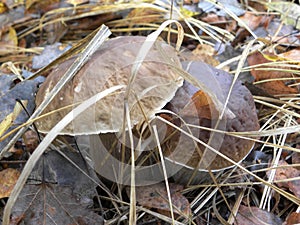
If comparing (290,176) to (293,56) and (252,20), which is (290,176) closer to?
(293,56)

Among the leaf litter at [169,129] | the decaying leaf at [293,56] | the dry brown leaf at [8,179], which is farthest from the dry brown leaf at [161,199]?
the decaying leaf at [293,56]

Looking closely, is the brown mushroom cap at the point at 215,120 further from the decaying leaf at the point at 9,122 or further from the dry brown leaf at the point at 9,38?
the dry brown leaf at the point at 9,38

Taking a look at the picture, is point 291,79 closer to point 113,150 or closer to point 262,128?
point 262,128

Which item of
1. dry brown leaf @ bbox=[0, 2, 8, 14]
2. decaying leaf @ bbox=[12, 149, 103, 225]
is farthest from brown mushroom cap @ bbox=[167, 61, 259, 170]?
dry brown leaf @ bbox=[0, 2, 8, 14]

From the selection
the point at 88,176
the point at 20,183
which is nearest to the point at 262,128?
the point at 88,176

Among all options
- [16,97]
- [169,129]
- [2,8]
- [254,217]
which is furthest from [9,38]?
[254,217]

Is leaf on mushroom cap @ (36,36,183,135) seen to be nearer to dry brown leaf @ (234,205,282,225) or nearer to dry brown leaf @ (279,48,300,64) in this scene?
dry brown leaf @ (234,205,282,225)
